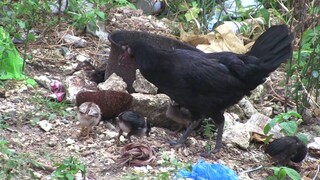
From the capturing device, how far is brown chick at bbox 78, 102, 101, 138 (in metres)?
6.16

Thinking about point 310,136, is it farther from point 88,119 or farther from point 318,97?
point 88,119

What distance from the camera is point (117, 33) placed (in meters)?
7.56

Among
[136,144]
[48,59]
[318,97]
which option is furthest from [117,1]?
[136,144]

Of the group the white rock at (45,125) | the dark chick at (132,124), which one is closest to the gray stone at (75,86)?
the white rock at (45,125)

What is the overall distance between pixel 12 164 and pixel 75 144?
3.78 feet

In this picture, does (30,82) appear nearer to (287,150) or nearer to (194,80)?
(194,80)

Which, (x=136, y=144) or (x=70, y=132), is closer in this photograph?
(x=136, y=144)

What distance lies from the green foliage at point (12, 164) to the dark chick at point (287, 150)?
2.01m

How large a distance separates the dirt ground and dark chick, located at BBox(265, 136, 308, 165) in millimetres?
149

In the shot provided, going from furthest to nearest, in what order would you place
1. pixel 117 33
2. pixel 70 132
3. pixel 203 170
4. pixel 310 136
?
pixel 117 33, pixel 310 136, pixel 70 132, pixel 203 170

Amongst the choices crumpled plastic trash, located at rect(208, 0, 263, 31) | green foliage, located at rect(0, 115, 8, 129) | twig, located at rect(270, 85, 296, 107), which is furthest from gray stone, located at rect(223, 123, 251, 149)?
crumpled plastic trash, located at rect(208, 0, 263, 31)

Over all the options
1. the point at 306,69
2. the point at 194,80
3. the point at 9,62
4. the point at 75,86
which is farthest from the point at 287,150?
the point at 9,62

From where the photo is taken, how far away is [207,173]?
5.51 meters

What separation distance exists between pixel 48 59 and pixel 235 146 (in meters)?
2.40
